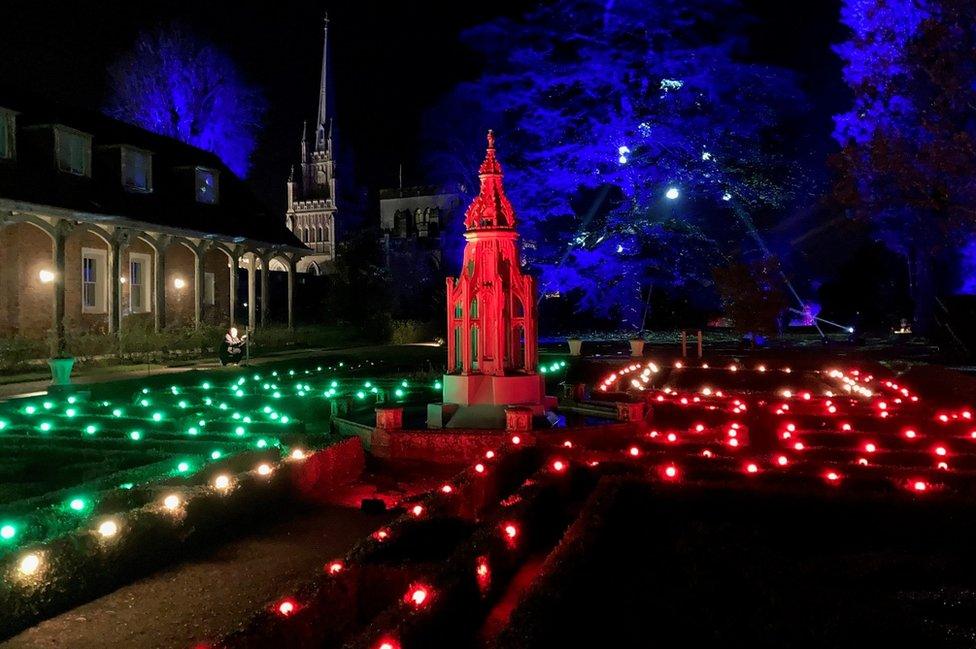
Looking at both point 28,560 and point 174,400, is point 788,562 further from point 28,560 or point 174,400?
point 174,400

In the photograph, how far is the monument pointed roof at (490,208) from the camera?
1092cm

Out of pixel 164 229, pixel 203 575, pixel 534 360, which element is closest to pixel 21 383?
pixel 164 229

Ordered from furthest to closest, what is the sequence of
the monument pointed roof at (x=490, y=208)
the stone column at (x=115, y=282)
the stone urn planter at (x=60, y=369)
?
1. the stone column at (x=115, y=282)
2. the stone urn planter at (x=60, y=369)
3. the monument pointed roof at (x=490, y=208)

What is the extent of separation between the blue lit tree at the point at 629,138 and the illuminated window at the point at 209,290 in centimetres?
1166

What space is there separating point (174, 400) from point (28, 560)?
29.9ft

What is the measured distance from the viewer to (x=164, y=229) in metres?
23.2

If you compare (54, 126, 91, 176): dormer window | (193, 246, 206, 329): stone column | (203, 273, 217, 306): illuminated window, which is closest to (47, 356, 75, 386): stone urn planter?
(54, 126, 91, 176): dormer window

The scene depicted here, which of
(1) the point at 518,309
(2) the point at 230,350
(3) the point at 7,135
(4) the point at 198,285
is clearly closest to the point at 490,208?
(1) the point at 518,309

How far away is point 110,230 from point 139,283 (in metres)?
4.71

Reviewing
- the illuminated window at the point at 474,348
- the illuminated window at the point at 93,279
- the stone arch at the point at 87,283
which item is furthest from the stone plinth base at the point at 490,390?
the illuminated window at the point at 93,279

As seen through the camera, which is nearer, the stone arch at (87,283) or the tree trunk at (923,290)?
the stone arch at (87,283)

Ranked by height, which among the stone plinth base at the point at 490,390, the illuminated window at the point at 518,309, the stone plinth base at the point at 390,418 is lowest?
the stone plinth base at the point at 390,418

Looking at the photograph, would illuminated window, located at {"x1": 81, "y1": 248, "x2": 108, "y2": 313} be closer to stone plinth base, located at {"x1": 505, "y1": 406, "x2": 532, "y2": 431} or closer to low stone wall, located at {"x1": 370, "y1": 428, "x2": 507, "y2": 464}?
low stone wall, located at {"x1": 370, "y1": 428, "x2": 507, "y2": 464}

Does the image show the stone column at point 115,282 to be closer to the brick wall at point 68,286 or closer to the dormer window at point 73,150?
the brick wall at point 68,286
